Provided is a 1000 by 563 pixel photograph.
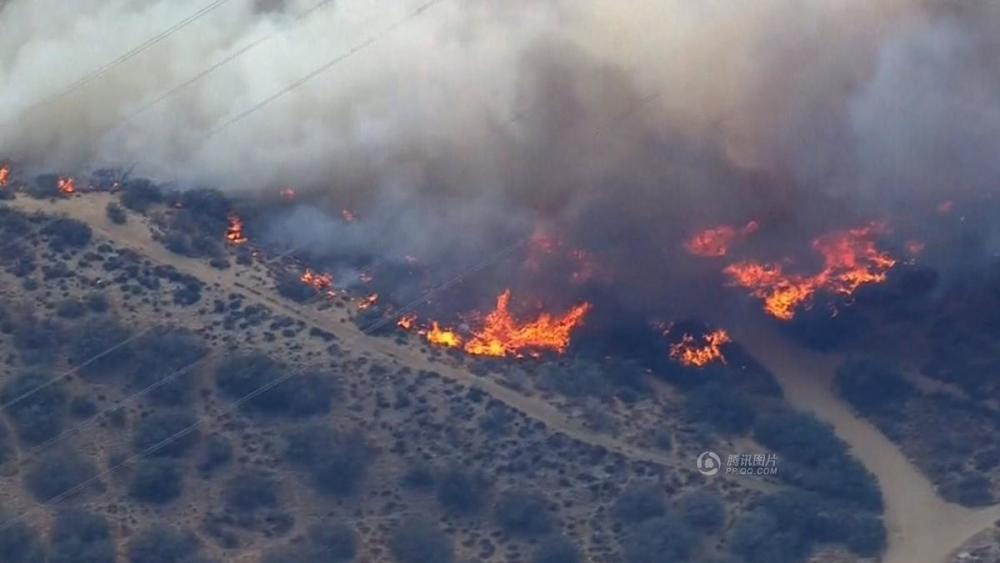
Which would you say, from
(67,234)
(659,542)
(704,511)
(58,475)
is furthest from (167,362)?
(704,511)

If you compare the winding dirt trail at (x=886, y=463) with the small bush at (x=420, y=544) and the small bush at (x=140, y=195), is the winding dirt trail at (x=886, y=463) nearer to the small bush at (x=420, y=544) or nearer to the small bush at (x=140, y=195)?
the small bush at (x=420, y=544)

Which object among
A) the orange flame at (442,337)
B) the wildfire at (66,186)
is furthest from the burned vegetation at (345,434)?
the wildfire at (66,186)

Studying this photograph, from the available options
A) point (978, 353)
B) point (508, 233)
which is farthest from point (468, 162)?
point (978, 353)

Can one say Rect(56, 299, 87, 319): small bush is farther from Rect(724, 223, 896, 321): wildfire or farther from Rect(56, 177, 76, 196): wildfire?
Rect(724, 223, 896, 321): wildfire

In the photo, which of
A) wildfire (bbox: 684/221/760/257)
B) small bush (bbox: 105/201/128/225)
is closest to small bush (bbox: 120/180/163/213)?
small bush (bbox: 105/201/128/225)

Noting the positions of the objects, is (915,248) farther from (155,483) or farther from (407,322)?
(155,483)

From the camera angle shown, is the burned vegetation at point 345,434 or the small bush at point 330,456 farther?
the small bush at point 330,456
